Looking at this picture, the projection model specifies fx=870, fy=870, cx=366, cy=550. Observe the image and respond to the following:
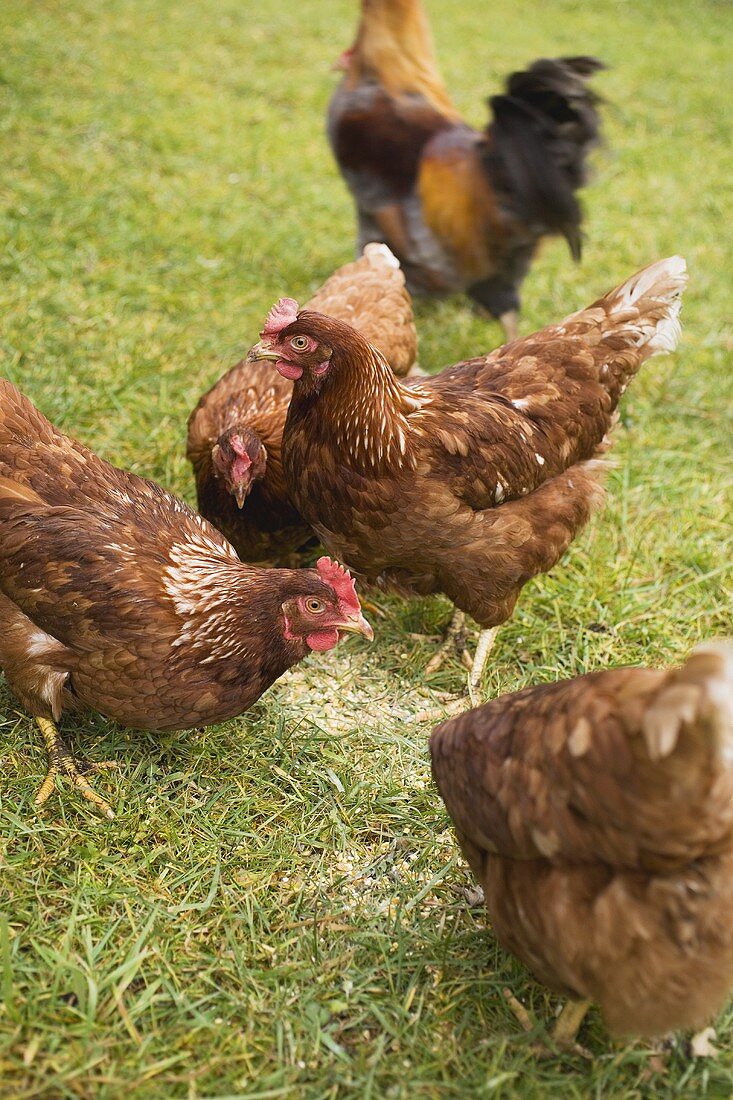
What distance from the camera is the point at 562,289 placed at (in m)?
5.95

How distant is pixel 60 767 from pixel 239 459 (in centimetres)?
123

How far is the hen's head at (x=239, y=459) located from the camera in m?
3.20

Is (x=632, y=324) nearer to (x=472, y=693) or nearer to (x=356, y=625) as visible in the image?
(x=472, y=693)

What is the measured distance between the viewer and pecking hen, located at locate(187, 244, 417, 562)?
3.29 meters

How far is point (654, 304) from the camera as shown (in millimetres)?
3469

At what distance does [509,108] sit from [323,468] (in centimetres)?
269

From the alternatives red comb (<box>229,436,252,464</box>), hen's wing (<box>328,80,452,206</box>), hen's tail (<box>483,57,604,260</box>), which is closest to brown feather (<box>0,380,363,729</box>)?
red comb (<box>229,436,252,464</box>)

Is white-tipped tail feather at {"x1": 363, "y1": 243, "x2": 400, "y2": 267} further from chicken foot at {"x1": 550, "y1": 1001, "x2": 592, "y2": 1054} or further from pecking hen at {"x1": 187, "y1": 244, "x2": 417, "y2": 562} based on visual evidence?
chicken foot at {"x1": 550, "y1": 1001, "x2": 592, "y2": 1054}

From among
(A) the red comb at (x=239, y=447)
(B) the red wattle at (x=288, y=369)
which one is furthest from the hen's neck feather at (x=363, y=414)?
(A) the red comb at (x=239, y=447)

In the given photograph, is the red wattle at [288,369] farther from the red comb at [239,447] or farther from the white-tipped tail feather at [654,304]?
the white-tipped tail feather at [654,304]

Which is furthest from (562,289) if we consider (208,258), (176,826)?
(176,826)

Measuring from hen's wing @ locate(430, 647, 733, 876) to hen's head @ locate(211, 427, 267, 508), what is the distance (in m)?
1.40

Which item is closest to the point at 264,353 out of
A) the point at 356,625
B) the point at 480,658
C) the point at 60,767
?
the point at 356,625

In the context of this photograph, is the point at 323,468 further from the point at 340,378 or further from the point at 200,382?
the point at 200,382
